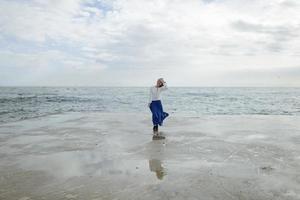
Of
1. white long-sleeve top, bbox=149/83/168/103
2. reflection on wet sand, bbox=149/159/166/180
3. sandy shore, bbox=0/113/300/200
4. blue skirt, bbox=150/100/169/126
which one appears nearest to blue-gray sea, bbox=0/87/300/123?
blue skirt, bbox=150/100/169/126

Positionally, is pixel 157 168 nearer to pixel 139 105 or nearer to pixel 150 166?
pixel 150 166

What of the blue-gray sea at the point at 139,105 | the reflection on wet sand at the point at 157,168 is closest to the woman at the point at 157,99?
the reflection on wet sand at the point at 157,168

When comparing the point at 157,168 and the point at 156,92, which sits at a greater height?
the point at 156,92

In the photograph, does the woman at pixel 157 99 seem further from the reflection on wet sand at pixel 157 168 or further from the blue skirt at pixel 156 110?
the reflection on wet sand at pixel 157 168

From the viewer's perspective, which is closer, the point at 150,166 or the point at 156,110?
the point at 150,166

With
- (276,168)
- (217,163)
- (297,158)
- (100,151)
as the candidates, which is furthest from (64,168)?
(297,158)

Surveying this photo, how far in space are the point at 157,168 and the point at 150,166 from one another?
0.22 meters

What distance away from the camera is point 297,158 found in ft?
23.5

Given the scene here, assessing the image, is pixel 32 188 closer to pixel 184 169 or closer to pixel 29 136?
pixel 184 169

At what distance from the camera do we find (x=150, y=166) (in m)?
6.48

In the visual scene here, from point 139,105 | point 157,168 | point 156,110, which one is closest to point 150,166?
point 157,168

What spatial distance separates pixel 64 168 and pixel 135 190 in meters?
2.20

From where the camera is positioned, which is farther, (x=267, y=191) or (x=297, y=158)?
(x=297, y=158)

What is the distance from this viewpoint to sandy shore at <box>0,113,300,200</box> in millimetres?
4863
